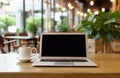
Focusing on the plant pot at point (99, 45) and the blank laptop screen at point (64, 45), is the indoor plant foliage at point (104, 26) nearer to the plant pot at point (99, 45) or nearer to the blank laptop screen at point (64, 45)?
the plant pot at point (99, 45)

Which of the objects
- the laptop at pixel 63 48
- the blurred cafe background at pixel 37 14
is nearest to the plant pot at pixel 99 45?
the laptop at pixel 63 48

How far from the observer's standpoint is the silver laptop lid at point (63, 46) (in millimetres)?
1848

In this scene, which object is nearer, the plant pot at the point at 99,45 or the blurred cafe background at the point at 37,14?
the plant pot at the point at 99,45

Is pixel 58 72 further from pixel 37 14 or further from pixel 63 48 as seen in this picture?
pixel 37 14

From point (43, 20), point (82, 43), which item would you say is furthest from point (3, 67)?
point (43, 20)

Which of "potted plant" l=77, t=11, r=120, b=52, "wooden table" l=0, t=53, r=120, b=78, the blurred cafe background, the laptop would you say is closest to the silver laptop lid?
the laptop

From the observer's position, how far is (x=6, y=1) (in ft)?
34.9

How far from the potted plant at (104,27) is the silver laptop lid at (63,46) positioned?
0.63 metres

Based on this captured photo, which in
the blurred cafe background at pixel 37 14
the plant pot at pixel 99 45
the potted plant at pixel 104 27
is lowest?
the plant pot at pixel 99 45

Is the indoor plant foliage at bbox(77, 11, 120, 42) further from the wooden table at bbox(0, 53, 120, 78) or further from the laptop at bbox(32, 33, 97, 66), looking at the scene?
the wooden table at bbox(0, 53, 120, 78)

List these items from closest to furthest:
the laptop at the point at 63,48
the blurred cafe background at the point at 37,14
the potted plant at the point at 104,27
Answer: the laptop at the point at 63,48
the potted plant at the point at 104,27
the blurred cafe background at the point at 37,14

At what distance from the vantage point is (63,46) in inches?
73.9

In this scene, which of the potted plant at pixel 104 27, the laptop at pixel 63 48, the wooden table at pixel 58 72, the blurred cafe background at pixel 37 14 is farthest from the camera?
the blurred cafe background at pixel 37 14

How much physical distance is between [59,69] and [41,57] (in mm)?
340
